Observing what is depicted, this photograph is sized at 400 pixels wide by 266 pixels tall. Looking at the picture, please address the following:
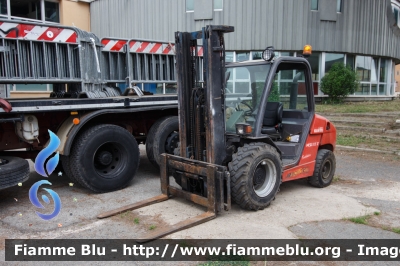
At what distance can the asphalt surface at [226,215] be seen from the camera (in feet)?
14.7

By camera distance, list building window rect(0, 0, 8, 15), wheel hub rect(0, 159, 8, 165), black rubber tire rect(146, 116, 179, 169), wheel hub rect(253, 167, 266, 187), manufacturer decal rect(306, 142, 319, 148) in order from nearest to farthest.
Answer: wheel hub rect(253, 167, 266, 187) → wheel hub rect(0, 159, 8, 165) → manufacturer decal rect(306, 142, 319, 148) → black rubber tire rect(146, 116, 179, 169) → building window rect(0, 0, 8, 15)

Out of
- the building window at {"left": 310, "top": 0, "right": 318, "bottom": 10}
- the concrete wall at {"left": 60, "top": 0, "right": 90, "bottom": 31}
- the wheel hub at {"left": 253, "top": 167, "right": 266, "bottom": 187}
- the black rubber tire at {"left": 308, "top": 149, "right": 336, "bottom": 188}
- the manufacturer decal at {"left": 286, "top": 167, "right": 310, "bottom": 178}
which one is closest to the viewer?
the wheel hub at {"left": 253, "top": 167, "right": 266, "bottom": 187}

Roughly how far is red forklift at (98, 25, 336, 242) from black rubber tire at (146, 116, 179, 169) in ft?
3.91

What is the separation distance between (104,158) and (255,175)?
2.51m

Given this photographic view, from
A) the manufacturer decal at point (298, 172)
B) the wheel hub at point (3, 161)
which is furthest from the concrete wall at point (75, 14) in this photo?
the manufacturer decal at point (298, 172)

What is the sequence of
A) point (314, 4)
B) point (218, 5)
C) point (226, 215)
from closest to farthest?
point (226, 215)
point (218, 5)
point (314, 4)

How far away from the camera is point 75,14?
66.4 ft

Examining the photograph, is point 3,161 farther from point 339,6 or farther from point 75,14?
point 339,6

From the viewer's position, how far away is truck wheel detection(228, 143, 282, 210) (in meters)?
4.86

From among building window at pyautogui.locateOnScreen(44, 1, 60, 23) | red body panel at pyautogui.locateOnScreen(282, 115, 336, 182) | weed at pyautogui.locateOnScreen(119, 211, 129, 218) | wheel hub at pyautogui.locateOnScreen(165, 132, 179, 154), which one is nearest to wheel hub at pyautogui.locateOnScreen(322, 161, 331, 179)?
red body panel at pyautogui.locateOnScreen(282, 115, 336, 182)

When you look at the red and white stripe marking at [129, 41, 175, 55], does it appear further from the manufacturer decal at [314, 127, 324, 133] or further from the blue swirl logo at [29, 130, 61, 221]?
the manufacturer decal at [314, 127, 324, 133]

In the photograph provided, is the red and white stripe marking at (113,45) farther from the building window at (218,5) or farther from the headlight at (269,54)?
the building window at (218,5)

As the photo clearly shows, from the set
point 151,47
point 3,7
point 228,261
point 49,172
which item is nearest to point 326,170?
point 228,261

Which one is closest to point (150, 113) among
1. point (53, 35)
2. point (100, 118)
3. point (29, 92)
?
point (100, 118)
